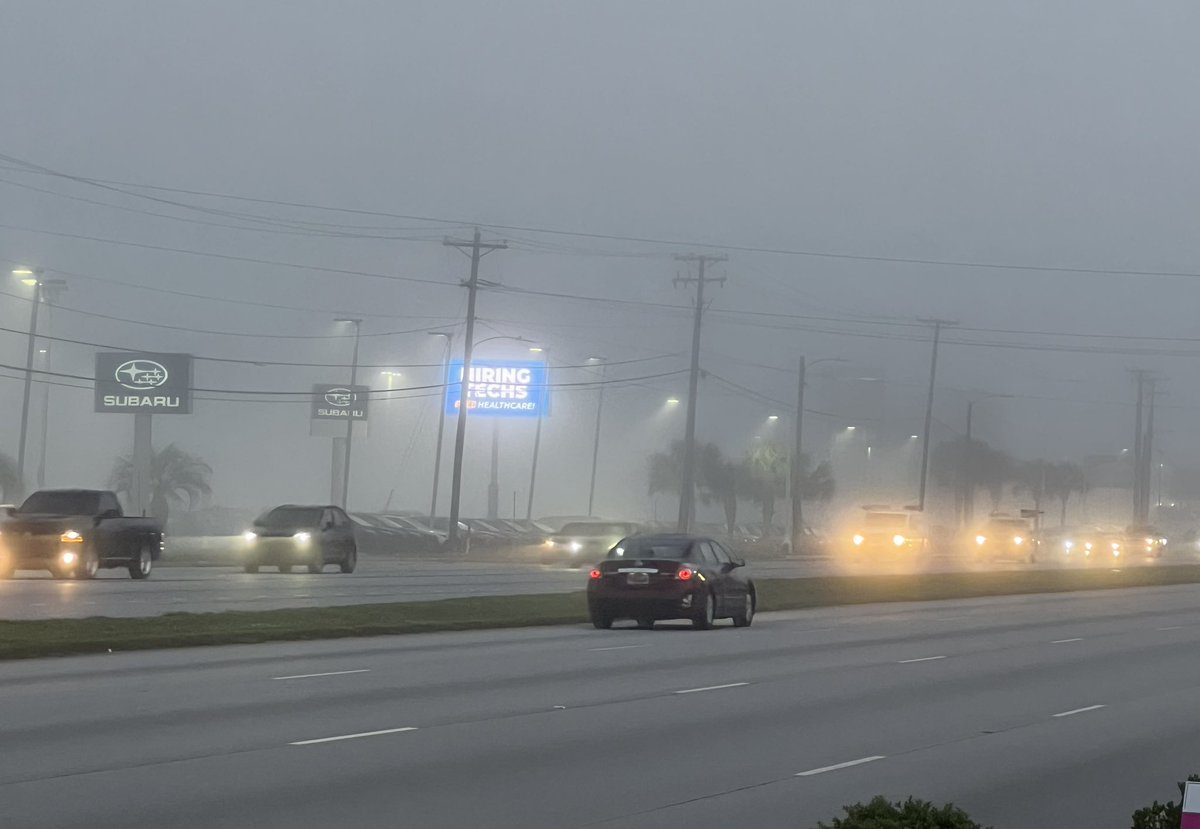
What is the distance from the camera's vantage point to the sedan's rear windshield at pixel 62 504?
38875 mm

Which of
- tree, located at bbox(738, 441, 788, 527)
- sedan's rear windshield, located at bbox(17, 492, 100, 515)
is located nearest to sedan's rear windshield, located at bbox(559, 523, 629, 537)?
sedan's rear windshield, located at bbox(17, 492, 100, 515)

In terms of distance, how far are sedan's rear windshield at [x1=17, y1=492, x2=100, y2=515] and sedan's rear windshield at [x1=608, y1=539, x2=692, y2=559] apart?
1536 cm

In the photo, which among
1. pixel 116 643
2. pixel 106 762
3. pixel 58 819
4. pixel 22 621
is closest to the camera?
pixel 58 819

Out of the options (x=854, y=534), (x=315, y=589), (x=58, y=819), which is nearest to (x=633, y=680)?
(x=58, y=819)

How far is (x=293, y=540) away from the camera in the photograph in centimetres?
4506

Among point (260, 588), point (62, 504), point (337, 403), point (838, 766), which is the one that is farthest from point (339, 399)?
point (838, 766)

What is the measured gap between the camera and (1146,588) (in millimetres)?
52500

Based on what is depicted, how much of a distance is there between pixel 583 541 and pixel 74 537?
2276cm

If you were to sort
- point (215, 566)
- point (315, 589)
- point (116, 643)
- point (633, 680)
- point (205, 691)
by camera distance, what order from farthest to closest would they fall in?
1. point (215, 566)
2. point (315, 589)
3. point (116, 643)
4. point (633, 680)
5. point (205, 691)

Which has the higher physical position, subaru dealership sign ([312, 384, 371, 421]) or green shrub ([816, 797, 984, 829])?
subaru dealership sign ([312, 384, 371, 421])

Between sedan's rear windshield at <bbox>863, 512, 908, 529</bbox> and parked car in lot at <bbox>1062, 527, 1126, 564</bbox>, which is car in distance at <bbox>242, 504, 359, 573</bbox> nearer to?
sedan's rear windshield at <bbox>863, 512, 908, 529</bbox>

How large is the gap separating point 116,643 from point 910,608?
20.1 metres

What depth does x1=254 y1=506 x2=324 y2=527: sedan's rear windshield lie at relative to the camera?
45500 mm

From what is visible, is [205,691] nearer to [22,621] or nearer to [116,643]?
[116,643]
